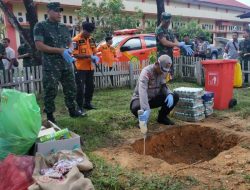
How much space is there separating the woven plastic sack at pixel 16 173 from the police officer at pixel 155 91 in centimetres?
188

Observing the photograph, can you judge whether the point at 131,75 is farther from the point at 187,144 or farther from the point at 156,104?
the point at 187,144

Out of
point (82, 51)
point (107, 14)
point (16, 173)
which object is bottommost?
point (16, 173)

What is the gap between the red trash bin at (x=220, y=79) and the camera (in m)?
6.32

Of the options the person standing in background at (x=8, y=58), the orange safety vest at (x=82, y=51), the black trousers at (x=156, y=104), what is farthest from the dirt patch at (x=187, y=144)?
the person standing in background at (x=8, y=58)

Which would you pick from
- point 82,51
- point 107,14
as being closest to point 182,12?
point 107,14

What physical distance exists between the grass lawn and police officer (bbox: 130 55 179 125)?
0.43m

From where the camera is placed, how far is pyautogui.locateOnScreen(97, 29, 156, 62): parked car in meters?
10.2

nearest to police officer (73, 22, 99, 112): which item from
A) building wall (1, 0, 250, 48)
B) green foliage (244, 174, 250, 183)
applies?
green foliage (244, 174, 250, 183)

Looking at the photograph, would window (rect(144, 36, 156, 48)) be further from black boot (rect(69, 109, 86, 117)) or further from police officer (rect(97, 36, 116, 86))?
black boot (rect(69, 109, 86, 117))

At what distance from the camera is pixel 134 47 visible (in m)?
10.6

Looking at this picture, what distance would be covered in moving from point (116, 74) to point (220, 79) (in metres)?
3.84

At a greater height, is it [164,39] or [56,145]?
[164,39]

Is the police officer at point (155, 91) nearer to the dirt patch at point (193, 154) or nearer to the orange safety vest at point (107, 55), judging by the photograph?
the dirt patch at point (193, 154)

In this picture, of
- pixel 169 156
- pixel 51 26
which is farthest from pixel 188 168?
pixel 51 26
